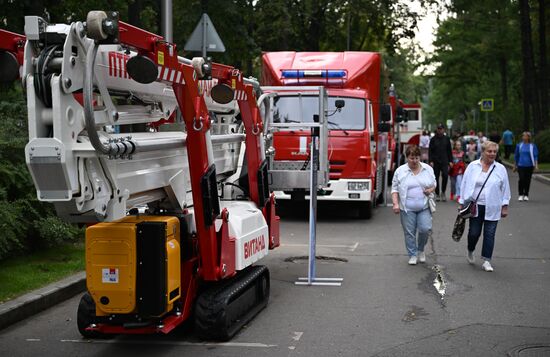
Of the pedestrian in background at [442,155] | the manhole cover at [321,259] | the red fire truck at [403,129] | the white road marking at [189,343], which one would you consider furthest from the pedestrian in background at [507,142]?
the white road marking at [189,343]

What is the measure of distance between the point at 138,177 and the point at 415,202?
579 cm

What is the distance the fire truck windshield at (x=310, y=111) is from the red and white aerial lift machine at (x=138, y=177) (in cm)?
772

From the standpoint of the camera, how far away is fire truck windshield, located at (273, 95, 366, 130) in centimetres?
1673

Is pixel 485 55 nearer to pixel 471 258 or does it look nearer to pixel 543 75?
pixel 543 75

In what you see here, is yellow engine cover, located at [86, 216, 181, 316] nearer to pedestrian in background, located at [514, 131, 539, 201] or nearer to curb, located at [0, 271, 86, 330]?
curb, located at [0, 271, 86, 330]

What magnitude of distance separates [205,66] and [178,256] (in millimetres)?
1615

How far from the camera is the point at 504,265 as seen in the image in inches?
470

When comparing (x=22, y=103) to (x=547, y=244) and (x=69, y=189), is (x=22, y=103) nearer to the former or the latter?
(x=69, y=189)

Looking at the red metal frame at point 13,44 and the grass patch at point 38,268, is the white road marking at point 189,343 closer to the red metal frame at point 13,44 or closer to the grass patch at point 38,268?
the grass patch at point 38,268

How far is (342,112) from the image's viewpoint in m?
17.2

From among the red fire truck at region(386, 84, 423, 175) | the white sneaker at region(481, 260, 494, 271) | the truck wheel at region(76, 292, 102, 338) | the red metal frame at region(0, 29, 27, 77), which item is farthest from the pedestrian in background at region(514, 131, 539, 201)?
the red metal frame at region(0, 29, 27, 77)

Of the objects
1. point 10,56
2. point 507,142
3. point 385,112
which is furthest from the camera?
point 507,142

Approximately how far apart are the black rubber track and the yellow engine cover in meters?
0.64

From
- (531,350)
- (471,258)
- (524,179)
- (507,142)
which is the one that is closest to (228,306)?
(531,350)
